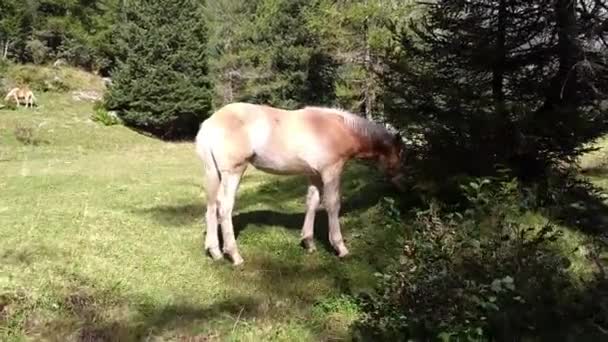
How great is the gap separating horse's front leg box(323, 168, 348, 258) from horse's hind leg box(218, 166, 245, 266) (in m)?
1.06

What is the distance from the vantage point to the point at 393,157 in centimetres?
824

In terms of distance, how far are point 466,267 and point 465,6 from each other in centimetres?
426

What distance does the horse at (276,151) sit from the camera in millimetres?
7238

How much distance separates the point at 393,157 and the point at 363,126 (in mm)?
642

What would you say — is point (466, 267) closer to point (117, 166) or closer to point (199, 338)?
point (199, 338)

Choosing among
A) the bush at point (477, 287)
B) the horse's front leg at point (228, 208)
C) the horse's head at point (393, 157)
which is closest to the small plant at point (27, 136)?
the horse's front leg at point (228, 208)

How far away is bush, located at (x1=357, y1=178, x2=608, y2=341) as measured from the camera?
16.6 feet

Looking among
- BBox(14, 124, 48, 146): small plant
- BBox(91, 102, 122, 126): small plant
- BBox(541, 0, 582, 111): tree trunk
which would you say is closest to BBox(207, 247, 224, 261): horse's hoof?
BBox(541, 0, 582, 111): tree trunk

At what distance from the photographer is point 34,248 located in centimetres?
752

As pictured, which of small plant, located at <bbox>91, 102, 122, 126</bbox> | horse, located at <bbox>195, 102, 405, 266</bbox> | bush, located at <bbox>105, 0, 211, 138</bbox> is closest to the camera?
horse, located at <bbox>195, 102, 405, 266</bbox>

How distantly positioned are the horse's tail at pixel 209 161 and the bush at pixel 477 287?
232 cm

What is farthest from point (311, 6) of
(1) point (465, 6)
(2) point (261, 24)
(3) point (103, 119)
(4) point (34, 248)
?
(4) point (34, 248)

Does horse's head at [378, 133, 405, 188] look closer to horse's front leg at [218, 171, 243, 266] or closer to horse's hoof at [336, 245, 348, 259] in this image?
horse's hoof at [336, 245, 348, 259]

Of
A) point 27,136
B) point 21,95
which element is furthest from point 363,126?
point 21,95
